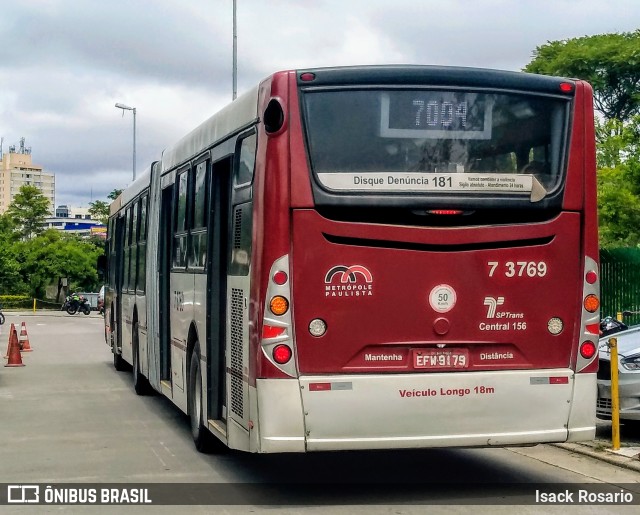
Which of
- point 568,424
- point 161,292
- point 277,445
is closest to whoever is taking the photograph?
point 277,445

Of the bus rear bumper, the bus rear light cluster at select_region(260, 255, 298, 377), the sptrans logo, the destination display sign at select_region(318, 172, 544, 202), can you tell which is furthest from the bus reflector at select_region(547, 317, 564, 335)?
the bus rear light cluster at select_region(260, 255, 298, 377)

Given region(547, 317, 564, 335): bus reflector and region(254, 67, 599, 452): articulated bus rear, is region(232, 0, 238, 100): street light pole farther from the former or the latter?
region(547, 317, 564, 335): bus reflector

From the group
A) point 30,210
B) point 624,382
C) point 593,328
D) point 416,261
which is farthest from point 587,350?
point 30,210

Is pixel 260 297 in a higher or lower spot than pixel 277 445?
higher

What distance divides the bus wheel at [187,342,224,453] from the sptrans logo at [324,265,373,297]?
3.09 meters

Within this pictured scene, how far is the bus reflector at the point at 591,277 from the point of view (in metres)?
8.64

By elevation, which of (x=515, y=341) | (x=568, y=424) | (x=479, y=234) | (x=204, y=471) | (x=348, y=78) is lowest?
(x=204, y=471)

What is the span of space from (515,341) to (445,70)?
2.16 metres

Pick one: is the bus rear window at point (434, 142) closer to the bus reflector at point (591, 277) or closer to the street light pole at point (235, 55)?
the bus reflector at point (591, 277)

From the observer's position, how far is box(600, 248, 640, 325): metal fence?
66.8ft

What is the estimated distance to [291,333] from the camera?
8.09m

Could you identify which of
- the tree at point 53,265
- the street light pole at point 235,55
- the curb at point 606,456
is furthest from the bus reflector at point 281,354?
the tree at point 53,265

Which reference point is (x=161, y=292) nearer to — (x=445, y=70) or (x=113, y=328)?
(x=445, y=70)

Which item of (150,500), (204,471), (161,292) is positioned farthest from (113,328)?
(150,500)
